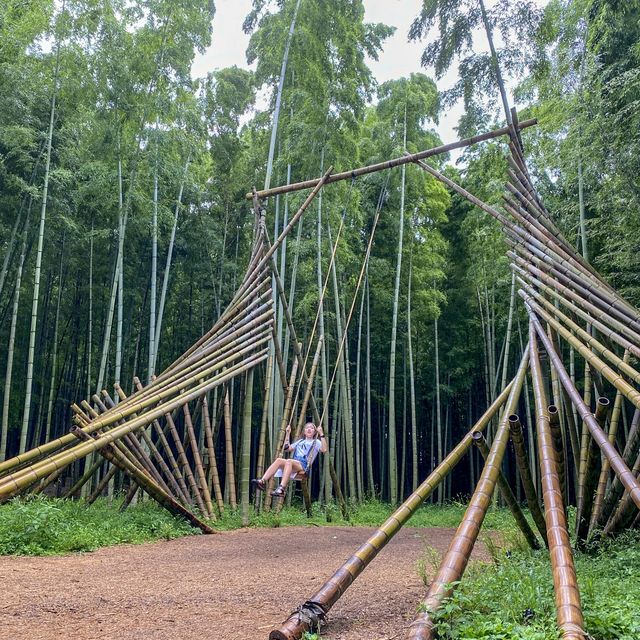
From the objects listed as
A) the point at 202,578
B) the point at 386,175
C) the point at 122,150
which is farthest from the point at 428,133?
the point at 202,578

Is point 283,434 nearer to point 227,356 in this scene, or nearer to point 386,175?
point 227,356

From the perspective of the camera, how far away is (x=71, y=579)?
309cm

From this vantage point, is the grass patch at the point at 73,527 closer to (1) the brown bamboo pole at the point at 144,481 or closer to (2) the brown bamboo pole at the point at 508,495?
(1) the brown bamboo pole at the point at 144,481

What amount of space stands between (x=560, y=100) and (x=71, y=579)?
7160mm

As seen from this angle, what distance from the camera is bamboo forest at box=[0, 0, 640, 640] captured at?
107 inches

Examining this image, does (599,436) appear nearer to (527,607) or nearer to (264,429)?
(527,607)

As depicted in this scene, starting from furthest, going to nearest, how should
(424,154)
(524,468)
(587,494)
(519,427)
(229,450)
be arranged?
(229,450), (424,154), (587,494), (524,468), (519,427)

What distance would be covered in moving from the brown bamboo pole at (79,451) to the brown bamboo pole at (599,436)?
8.47 ft

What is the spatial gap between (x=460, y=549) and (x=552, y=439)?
972 millimetres

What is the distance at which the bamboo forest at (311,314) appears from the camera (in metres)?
2.71

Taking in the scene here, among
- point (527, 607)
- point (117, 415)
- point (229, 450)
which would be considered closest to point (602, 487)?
point (527, 607)

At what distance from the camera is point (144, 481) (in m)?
4.69

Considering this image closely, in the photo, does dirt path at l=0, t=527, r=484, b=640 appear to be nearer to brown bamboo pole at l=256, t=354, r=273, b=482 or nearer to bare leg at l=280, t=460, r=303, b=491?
bare leg at l=280, t=460, r=303, b=491

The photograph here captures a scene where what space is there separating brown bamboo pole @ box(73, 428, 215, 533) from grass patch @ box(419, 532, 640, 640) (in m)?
2.87
